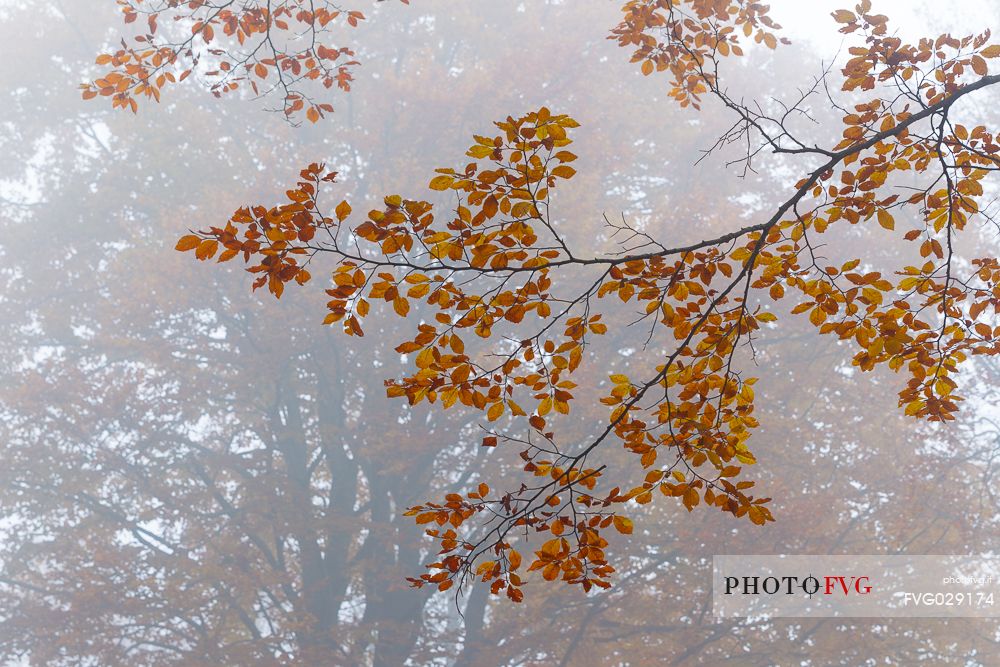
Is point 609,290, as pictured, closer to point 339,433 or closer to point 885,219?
point 885,219

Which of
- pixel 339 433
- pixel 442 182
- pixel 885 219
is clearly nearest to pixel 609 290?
pixel 442 182

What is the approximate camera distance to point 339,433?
424 inches

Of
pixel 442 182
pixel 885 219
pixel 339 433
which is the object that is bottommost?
pixel 442 182

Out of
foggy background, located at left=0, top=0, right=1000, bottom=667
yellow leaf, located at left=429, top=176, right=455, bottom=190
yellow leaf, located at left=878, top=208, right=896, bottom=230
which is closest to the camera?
yellow leaf, located at left=429, top=176, right=455, bottom=190

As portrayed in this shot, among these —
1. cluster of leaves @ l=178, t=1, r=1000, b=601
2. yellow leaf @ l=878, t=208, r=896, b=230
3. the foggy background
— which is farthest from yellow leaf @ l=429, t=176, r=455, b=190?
the foggy background

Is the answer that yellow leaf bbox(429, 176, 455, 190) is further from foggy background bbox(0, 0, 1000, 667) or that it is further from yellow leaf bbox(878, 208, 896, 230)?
foggy background bbox(0, 0, 1000, 667)

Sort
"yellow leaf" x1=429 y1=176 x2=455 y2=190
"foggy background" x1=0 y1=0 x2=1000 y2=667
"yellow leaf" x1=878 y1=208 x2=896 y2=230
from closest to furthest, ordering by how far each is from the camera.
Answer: "yellow leaf" x1=429 y1=176 x2=455 y2=190
"yellow leaf" x1=878 y1=208 x2=896 y2=230
"foggy background" x1=0 y1=0 x2=1000 y2=667

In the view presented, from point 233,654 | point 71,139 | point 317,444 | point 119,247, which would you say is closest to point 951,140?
point 233,654

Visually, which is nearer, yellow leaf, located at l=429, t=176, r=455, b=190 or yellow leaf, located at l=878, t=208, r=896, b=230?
yellow leaf, located at l=429, t=176, r=455, b=190

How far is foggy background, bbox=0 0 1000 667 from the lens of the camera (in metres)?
8.90

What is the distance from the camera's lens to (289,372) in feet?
37.6

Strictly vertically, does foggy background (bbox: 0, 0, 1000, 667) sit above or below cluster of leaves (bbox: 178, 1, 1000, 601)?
above

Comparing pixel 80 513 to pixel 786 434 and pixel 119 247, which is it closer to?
pixel 119 247

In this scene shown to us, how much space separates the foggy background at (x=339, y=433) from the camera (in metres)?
8.90
